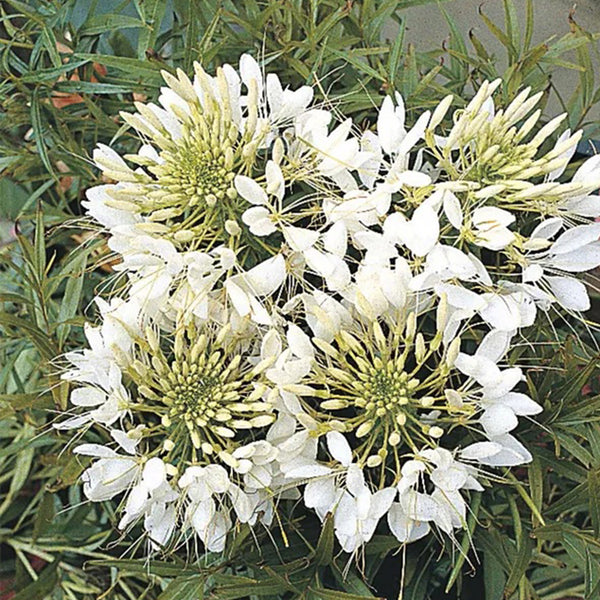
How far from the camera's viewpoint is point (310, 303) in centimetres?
32

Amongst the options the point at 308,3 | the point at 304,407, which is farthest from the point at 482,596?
the point at 308,3

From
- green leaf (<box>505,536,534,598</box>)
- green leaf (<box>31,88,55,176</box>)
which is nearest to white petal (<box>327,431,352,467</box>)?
green leaf (<box>505,536,534,598</box>)

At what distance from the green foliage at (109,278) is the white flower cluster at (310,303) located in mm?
40

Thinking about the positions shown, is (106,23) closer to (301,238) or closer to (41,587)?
(301,238)

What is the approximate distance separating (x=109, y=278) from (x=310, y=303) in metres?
0.13

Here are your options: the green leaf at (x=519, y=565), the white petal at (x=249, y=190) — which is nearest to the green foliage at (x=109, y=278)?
the green leaf at (x=519, y=565)

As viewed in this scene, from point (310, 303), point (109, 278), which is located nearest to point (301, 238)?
point (310, 303)

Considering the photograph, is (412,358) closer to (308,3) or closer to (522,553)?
(522,553)

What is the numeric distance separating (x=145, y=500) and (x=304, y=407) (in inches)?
2.8

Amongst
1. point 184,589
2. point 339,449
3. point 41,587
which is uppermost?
point 339,449

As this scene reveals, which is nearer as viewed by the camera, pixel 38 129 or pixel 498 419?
pixel 498 419

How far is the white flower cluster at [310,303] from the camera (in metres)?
0.32

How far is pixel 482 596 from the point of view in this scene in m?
0.47

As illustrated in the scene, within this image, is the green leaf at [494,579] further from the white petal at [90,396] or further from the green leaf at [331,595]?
the white petal at [90,396]
